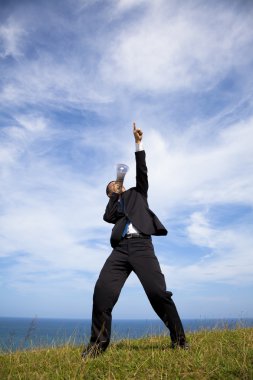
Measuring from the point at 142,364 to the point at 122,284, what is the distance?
1452 mm

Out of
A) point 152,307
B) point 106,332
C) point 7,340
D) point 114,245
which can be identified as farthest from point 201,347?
point 7,340

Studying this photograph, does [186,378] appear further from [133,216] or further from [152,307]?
[133,216]

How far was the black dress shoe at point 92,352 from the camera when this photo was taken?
5.25m

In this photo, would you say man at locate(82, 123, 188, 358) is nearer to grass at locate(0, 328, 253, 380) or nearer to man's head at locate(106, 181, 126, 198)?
man's head at locate(106, 181, 126, 198)

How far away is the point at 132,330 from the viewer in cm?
798

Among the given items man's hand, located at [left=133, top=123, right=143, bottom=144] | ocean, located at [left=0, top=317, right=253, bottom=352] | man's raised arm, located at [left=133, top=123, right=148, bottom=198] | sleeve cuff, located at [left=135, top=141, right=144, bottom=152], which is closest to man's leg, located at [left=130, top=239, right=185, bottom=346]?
ocean, located at [left=0, top=317, right=253, bottom=352]

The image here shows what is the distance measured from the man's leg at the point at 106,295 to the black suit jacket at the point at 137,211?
0.34 metres

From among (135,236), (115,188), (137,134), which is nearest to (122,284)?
(135,236)

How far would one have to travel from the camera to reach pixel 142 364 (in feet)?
14.7

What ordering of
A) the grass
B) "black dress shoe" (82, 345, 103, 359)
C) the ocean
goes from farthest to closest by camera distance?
the ocean → "black dress shoe" (82, 345, 103, 359) → the grass

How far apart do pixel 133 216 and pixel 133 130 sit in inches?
55.2

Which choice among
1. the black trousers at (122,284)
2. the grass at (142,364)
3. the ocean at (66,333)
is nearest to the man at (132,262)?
the black trousers at (122,284)

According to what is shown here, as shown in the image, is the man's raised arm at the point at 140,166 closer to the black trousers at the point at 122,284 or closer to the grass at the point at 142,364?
the black trousers at the point at 122,284

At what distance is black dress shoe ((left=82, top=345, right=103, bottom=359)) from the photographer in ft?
17.2
